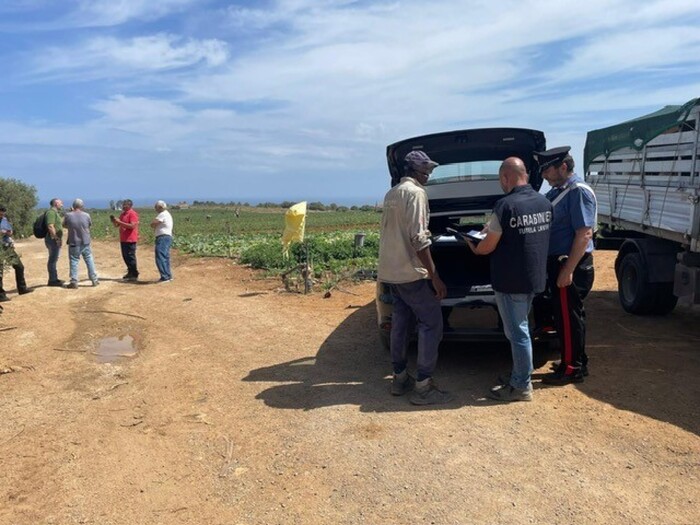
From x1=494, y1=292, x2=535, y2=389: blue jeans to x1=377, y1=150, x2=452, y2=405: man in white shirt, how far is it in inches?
20.6

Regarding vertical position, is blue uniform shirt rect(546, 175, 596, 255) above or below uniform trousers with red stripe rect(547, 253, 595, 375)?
above

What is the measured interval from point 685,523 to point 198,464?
293 centimetres

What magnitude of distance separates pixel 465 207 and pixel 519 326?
103 inches

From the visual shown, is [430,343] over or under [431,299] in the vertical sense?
under

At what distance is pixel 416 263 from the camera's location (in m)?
4.55

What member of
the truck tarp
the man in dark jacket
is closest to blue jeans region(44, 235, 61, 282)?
the man in dark jacket

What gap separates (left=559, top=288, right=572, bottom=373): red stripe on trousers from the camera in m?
4.84

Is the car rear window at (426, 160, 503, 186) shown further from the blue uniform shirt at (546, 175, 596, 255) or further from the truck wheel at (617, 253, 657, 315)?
the truck wheel at (617, 253, 657, 315)

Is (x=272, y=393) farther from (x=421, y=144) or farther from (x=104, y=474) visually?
(x=421, y=144)

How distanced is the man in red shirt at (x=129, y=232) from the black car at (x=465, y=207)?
23.2ft

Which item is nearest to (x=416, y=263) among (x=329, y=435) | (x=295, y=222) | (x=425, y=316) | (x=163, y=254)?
(x=425, y=316)

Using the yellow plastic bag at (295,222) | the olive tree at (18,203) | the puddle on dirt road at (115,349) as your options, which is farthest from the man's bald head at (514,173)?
the olive tree at (18,203)

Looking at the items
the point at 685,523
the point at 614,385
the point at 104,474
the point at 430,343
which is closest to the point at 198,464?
the point at 104,474

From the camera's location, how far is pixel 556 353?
596 cm
